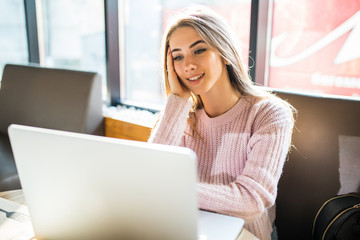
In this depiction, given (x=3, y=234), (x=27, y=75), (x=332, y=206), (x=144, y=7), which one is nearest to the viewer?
(x=3, y=234)

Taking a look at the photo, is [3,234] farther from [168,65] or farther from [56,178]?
[168,65]

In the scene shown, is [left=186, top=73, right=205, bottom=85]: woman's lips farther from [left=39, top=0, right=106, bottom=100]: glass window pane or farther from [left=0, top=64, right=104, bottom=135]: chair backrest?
[left=39, top=0, right=106, bottom=100]: glass window pane

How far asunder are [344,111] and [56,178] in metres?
0.93

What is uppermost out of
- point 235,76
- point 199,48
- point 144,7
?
point 144,7

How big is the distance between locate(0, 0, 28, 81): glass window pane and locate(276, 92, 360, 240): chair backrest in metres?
2.97

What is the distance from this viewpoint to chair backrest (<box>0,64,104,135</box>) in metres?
2.18

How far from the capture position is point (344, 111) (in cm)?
115

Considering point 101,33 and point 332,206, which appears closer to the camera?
point 332,206

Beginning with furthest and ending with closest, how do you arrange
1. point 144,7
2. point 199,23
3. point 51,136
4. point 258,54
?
1. point 144,7
2. point 258,54
3. point 199,23
4. point 51,136

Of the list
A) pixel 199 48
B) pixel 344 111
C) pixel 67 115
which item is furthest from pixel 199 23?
pixel 67 115

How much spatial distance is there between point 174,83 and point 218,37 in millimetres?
249

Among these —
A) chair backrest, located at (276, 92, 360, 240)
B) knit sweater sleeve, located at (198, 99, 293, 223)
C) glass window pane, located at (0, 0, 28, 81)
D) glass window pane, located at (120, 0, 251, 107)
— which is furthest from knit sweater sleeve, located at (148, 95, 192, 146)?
glass window pane, located at (0, 0, 28, 81)

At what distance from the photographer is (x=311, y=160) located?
4.00 feet

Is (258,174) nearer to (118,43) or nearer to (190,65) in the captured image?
(190,65)
